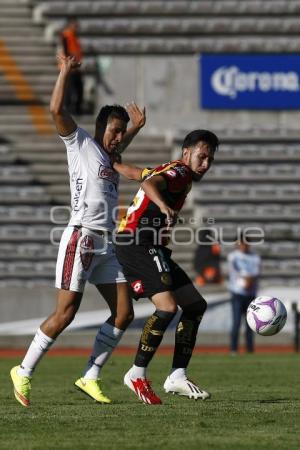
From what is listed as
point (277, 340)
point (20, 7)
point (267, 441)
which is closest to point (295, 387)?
point (267, 441)

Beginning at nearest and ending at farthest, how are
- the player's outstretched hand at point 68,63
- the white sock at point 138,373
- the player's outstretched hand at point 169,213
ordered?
1. the player's outstretched hand at point 169,213
2. the player's outstretched hand at point 68,63
3. the white sock at point 138,373

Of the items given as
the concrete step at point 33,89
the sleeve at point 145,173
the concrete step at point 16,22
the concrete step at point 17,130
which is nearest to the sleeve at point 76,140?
the sleeve at point 145,173

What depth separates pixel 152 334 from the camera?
366 inches

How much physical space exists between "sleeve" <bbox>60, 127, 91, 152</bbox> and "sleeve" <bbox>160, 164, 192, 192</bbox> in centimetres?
69

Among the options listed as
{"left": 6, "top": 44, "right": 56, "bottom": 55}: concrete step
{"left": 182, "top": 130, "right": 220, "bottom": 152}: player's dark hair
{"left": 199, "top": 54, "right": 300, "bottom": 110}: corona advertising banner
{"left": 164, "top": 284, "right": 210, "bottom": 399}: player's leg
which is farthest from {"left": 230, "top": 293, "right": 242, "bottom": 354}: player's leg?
{"left": 182, "top": 130, "right": 220, "bottom": 152}: player's dark hair

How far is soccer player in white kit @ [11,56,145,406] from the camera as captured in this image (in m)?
9.13

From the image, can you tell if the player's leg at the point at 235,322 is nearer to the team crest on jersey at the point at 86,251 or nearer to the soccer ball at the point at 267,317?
the soccer ball at the point at 267,317

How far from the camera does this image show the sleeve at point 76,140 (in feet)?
30.3

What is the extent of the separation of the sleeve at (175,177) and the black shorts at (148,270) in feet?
1.81

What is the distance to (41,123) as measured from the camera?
85.7 ft

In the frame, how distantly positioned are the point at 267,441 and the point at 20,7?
22361 mm

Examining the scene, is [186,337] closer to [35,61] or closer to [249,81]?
[249,81]

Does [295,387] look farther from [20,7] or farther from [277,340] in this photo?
[20,7]

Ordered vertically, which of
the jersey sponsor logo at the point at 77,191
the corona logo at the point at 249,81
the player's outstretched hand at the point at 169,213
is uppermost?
the corona logo at the point at 249,81
